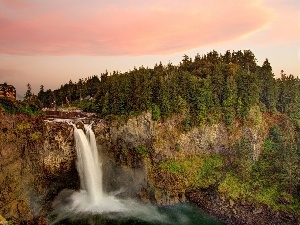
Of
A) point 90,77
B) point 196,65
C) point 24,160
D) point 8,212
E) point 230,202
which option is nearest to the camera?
point 8,212

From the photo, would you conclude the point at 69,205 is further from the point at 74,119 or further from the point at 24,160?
the point at 74,119

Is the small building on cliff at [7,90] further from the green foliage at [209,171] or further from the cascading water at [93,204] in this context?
the green foliage at [209,171]

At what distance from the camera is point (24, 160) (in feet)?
119

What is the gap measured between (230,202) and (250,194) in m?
2.75

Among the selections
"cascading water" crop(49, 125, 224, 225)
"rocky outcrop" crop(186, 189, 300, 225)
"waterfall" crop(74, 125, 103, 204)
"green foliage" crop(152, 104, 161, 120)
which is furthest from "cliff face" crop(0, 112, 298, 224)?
"cascading water" crop(49, 125, 224, 225)

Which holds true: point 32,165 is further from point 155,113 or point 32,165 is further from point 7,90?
point 155,113

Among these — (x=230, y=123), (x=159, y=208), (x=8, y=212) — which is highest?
(x=230, y=123)

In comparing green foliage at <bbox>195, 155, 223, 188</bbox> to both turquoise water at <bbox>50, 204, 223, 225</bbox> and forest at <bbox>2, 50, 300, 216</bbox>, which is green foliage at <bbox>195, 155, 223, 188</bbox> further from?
turquoise water at <bbox>50, 204, 223, 225</bbox>

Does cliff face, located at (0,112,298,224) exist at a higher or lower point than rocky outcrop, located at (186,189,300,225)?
higher

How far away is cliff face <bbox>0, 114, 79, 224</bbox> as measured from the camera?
3397 cm

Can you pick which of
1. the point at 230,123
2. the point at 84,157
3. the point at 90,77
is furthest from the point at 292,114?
the point at 90,77

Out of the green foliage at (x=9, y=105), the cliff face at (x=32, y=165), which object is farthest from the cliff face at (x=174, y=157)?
the green foliage at (x=9, y=105)

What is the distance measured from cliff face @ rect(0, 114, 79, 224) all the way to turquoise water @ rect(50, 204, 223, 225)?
431cm

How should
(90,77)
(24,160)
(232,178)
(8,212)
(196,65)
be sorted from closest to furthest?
(8,212), (24,160), (232,178), (196,65), (90,77)
